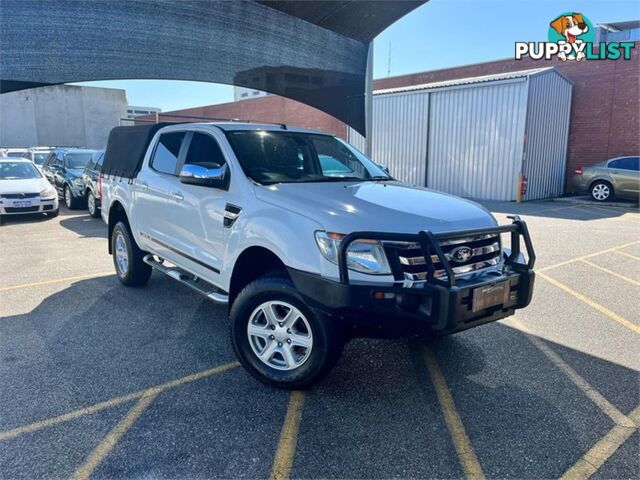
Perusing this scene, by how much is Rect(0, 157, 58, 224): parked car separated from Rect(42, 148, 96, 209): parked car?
96 cm

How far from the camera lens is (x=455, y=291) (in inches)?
111

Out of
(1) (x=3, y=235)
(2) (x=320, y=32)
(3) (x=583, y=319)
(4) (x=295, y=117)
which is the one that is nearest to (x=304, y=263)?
(3) (x=583, y=319)

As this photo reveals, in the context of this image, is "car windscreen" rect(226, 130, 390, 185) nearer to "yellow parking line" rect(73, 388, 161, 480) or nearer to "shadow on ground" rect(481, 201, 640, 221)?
"yellow parking line" rect(73, 388, 161, 480)

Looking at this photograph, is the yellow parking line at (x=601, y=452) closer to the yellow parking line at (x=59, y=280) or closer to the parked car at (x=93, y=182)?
the yellow parking line at (x=59, y=280)

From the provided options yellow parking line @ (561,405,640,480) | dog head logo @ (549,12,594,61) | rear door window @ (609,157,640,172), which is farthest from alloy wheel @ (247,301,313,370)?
dog head logo @ (549,12,594,61)

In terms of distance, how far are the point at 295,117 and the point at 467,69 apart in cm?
1120

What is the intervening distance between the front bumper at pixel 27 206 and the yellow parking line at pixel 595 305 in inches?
420

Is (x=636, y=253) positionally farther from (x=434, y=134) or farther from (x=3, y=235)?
(x=3, y=235)

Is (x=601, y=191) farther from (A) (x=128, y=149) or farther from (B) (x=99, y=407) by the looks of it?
(B) (x=99, y=407)

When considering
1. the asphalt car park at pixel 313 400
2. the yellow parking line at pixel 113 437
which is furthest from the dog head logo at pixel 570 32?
the yellow parking line at pixel 113 437

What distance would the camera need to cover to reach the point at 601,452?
270cm

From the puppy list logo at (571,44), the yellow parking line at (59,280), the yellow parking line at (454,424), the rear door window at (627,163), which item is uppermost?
the puppy list logo at (571,44)

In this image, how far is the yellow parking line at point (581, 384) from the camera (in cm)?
306

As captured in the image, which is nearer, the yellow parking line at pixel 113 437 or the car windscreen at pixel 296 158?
the yellow parking line at pixel 113 437
